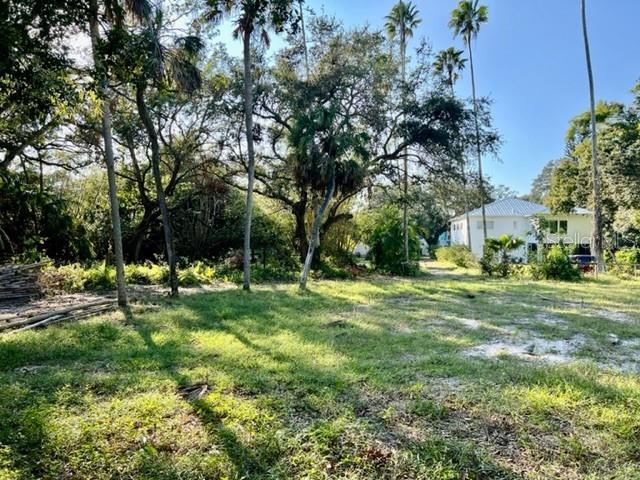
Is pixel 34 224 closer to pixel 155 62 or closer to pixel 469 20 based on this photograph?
pixel 155 62

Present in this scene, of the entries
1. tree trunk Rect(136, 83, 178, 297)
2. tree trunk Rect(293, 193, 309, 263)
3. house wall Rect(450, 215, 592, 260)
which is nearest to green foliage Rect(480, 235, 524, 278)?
tree trunk Rect(293, 193, 309, 263)

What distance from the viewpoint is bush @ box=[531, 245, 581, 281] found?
14883 millimetres

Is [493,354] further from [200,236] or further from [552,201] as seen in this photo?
[552,201]

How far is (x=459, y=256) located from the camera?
2367 centimetres

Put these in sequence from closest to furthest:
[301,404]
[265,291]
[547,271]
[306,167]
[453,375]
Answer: [301,404] → [453,375] → [265,291] → [306,167] → [547,271]

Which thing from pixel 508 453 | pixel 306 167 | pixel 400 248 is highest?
pixel 306 167

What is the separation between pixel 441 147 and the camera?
14719 mm

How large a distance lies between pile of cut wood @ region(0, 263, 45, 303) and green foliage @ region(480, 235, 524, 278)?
15.5m

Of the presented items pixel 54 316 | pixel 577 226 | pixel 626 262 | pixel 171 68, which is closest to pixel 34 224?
pixel 54 316

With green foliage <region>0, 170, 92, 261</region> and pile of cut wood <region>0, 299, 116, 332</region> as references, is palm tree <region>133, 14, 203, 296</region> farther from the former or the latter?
green foliage <region>0, 170, 92, 261</region>

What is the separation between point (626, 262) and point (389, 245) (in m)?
9.26

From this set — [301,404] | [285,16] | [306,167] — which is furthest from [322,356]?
[306,167]

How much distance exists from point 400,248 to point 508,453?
47.3 feet

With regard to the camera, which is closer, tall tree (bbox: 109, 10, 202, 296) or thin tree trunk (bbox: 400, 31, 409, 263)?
tall tree (bbox: 109, 10, 202, 296)
